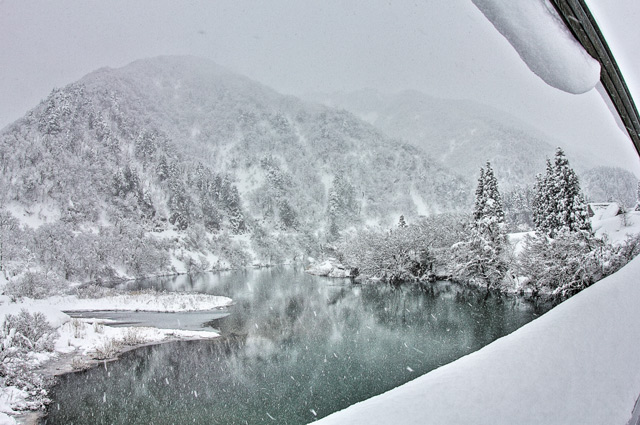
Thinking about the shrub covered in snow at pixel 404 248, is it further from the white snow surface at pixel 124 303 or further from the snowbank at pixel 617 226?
the white snow surface at pixel 124 303

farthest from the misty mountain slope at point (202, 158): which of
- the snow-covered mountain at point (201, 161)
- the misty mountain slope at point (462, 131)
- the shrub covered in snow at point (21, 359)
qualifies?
the shrub covered in snow at point (21, 359)

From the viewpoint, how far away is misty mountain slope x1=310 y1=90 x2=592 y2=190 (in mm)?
6691

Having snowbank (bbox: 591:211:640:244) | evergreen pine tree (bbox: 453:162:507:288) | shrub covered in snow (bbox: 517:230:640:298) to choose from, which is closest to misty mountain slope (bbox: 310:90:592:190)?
evergreen pine tree (bbox: 453:162:507:288)

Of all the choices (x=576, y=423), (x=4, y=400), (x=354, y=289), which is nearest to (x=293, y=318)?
(x=354, y=289)

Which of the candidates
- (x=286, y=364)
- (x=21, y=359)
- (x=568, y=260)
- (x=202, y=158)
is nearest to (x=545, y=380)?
(x=568, y=260)

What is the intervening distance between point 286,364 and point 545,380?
8.36m

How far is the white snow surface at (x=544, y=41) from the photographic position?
1.15 meters

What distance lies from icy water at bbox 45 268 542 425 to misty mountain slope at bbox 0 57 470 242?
15.0ft

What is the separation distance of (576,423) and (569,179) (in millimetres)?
5065

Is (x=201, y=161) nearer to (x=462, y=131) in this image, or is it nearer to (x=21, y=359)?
(x=21, y=359)

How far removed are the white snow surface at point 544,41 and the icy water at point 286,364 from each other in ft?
21.5

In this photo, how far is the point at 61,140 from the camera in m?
12.0

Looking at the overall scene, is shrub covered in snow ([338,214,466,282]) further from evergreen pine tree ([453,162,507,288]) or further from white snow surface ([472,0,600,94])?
white snow surface ([472,0,600,94])

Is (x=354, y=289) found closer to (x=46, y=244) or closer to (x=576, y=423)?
(x=46, y=244)
